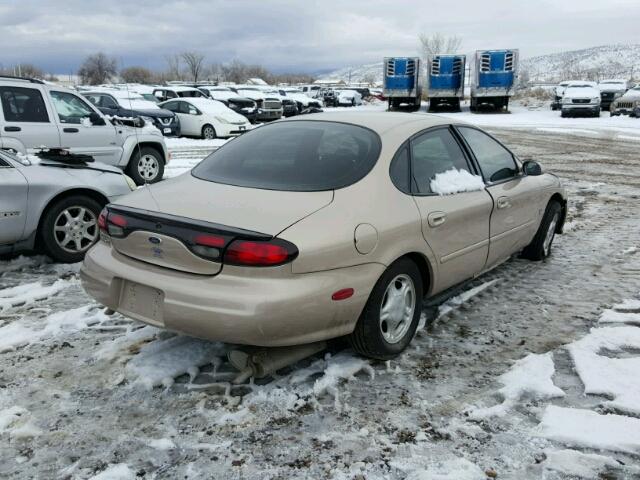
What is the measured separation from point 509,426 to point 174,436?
1752mm

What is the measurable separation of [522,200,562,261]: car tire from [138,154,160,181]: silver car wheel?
6.88 metres

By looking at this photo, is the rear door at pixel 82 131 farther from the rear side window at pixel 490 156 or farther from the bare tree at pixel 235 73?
the bare tree at pixel 235 73

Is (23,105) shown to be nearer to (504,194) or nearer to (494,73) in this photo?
(504,194)

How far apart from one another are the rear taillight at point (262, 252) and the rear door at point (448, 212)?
115 cm

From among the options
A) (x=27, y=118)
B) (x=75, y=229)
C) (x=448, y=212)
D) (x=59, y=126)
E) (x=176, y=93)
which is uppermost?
(x=176, y=93)

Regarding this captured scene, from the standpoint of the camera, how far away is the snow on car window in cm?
408

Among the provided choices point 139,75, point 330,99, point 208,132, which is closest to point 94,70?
point 139,75

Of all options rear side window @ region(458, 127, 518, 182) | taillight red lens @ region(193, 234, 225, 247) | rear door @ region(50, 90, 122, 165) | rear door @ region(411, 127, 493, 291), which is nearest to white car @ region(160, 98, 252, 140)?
rear door @ region(50, 90, 122, 165)


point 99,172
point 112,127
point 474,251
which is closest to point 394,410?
point 474,251

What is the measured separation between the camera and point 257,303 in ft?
9.71

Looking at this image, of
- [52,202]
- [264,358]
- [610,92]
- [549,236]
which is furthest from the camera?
[610,92]

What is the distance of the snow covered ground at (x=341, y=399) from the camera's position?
2746 mm

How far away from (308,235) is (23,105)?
7058 millimetres

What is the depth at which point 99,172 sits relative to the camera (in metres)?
5.91
